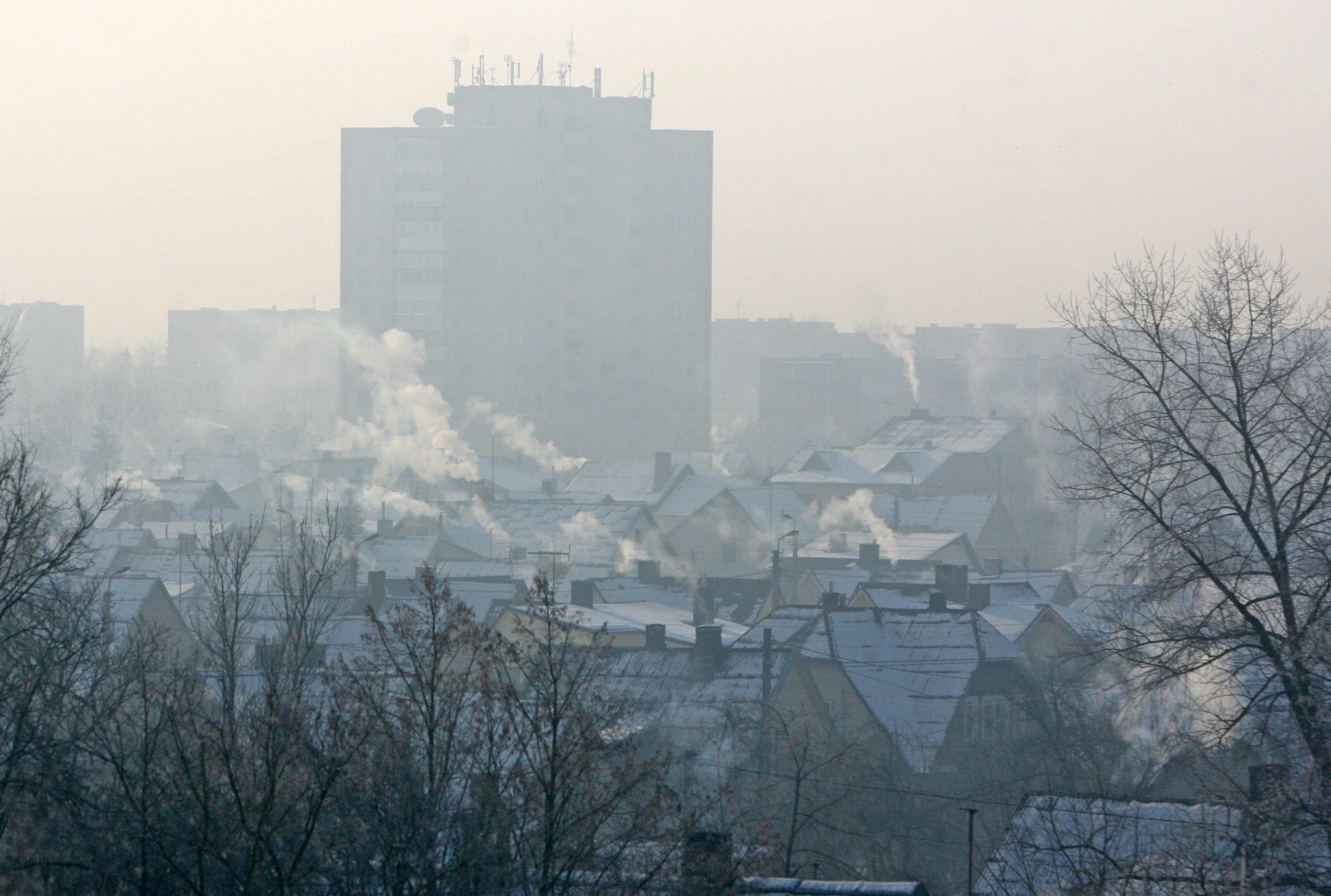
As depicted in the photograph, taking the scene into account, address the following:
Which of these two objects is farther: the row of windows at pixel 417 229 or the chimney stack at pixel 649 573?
the row of windows at pixel 417 229

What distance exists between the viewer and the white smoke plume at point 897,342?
9169cm

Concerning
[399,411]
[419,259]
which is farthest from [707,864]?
[419,259]

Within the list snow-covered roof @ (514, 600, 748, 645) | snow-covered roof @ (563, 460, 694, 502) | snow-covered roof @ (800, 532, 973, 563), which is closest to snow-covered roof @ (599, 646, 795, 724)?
snow-covered roof @ (514, 600, 748, 645)

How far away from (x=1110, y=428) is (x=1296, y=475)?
4.11 ft

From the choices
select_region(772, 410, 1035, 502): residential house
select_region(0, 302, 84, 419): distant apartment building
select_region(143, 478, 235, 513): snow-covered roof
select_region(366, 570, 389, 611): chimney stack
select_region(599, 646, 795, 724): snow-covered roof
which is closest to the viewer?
select_region(599, 646, 795, 724): snow-covered roof

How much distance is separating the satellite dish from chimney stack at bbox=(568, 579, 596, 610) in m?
57.9

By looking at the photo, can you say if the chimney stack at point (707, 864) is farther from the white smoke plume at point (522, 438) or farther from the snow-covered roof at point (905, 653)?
the white smoke plume at point (522, 438)

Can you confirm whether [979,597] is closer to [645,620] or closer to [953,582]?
[953,582]

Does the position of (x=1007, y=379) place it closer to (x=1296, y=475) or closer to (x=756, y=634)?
(x=756, y=634)

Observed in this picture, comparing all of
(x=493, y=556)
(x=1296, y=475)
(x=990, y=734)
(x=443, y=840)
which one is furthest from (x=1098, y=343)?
(x=493, y=556)

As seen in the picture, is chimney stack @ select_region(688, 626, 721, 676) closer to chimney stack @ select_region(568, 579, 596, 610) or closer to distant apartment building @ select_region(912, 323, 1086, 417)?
chimney stack @ select_region(568, 579, 596, 610)

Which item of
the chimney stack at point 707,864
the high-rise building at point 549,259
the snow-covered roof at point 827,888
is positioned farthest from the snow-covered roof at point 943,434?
the chimney stack at point 707,864

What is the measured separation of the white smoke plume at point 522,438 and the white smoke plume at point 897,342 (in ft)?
75.6

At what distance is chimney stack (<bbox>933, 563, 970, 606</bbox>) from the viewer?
31.2 meters
